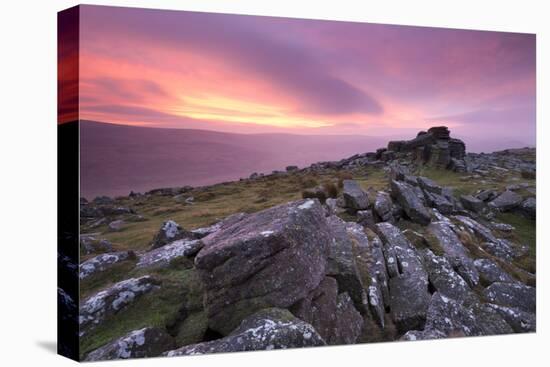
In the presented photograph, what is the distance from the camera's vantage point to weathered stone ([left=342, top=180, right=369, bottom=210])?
18531mm

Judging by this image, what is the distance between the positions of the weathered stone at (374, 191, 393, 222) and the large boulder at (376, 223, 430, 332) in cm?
111

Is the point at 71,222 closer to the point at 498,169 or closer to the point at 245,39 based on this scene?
the point at 245,39

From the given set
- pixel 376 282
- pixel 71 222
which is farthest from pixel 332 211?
pixel 71 222

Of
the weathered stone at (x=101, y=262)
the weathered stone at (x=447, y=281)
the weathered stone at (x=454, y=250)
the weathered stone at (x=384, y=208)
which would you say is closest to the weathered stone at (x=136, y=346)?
the weathered stone at (x=101, y=262)

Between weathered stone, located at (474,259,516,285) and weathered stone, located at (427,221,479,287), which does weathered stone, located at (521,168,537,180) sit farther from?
weathered stone, located at (474,259,516,285)

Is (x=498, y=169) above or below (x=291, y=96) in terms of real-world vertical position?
below

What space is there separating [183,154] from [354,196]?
7.49 m

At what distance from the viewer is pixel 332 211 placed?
1839 cm

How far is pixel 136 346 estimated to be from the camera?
1172 centimetres

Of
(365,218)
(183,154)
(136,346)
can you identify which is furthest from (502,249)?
(136,346)

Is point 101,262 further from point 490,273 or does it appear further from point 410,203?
point 490,273

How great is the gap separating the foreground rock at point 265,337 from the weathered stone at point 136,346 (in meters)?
0.52

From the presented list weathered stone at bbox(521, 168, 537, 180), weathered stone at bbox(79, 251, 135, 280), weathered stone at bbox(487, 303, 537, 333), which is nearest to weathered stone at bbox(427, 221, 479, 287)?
weathered stone at bbox(487, 303, 537, 333)

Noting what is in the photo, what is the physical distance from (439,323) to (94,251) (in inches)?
421
